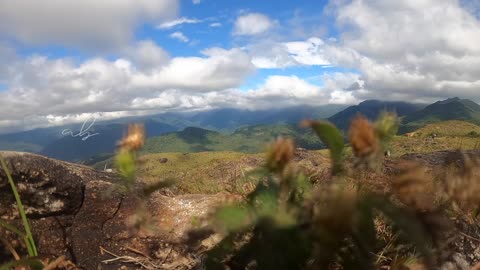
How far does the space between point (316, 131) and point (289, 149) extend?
0.49 ft

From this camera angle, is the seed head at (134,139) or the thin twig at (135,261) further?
the thin twig at (135,261)

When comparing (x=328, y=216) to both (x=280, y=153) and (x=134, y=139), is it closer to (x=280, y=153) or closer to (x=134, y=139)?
(x=280, y=153)

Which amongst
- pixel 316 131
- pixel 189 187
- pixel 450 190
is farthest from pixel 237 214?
pixel 189 187

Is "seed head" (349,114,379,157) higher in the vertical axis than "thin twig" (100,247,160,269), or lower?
higher

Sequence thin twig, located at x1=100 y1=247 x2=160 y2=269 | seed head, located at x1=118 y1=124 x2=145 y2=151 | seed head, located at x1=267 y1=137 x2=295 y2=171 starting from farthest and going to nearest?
1. thin twig, located at x1=100 y1=247 x2=160 y2=269
2. seed head, located at x1=118 y1=124 x2=145 y2=151
3. seed head, located at x1=267 y1=137 x2=295 y2=171

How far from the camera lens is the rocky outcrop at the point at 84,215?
445 centimetres

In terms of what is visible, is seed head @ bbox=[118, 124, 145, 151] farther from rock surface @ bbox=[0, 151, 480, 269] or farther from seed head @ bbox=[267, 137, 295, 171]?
rock surface @ bbox=[0, 151, 480, 269]

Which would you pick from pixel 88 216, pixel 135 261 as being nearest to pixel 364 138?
pixel 135 261

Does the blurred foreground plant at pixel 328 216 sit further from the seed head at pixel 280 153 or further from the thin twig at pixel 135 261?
the thin twig at pixel 135 261

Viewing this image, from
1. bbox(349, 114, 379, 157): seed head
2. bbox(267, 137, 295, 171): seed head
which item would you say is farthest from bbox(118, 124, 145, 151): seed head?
bbox(349, 114, 379, 157): seed head

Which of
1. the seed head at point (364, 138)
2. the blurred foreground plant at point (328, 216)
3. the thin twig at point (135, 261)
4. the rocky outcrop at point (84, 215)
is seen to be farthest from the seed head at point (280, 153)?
the rocky outcrop at point (84, 215)

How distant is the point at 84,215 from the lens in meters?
5.11

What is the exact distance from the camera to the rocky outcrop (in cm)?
445

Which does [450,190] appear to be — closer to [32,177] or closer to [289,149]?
[289,149]
